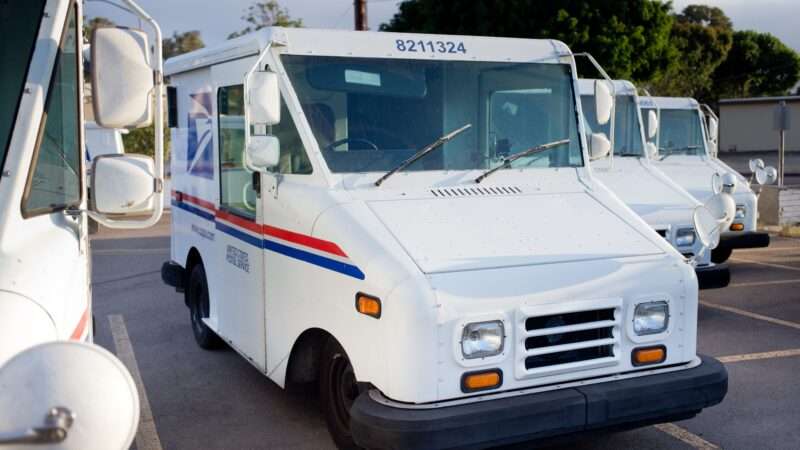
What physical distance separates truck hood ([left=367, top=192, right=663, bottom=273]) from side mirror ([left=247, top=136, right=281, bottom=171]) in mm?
694

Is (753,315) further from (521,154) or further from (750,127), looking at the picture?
(750,127)

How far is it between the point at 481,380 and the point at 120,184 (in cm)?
190

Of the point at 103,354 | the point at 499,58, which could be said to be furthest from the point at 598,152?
the point at 103,354

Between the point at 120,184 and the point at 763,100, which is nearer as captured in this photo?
the point at 120,184

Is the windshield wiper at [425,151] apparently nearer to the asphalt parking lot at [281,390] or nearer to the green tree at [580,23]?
the asphalt parking lot at [281,390]

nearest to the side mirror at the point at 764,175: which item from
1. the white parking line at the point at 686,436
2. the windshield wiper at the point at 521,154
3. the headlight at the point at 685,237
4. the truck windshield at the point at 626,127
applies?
the truck windshield at the point at 626,127

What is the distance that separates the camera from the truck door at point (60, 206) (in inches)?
120

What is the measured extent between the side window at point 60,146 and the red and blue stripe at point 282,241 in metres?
1.51

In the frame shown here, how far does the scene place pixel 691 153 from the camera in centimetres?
1293

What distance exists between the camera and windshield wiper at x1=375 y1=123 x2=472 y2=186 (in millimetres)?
5258

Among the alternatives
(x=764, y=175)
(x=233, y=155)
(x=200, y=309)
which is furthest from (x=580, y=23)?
(x=233, y=155)

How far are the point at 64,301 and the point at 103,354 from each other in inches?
33.8

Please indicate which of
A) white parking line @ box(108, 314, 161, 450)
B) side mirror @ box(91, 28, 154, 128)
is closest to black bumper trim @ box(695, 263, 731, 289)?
white parking line @ box(108, 314, 161, 450)

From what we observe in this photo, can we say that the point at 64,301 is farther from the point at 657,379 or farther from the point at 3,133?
the point at 657,379
